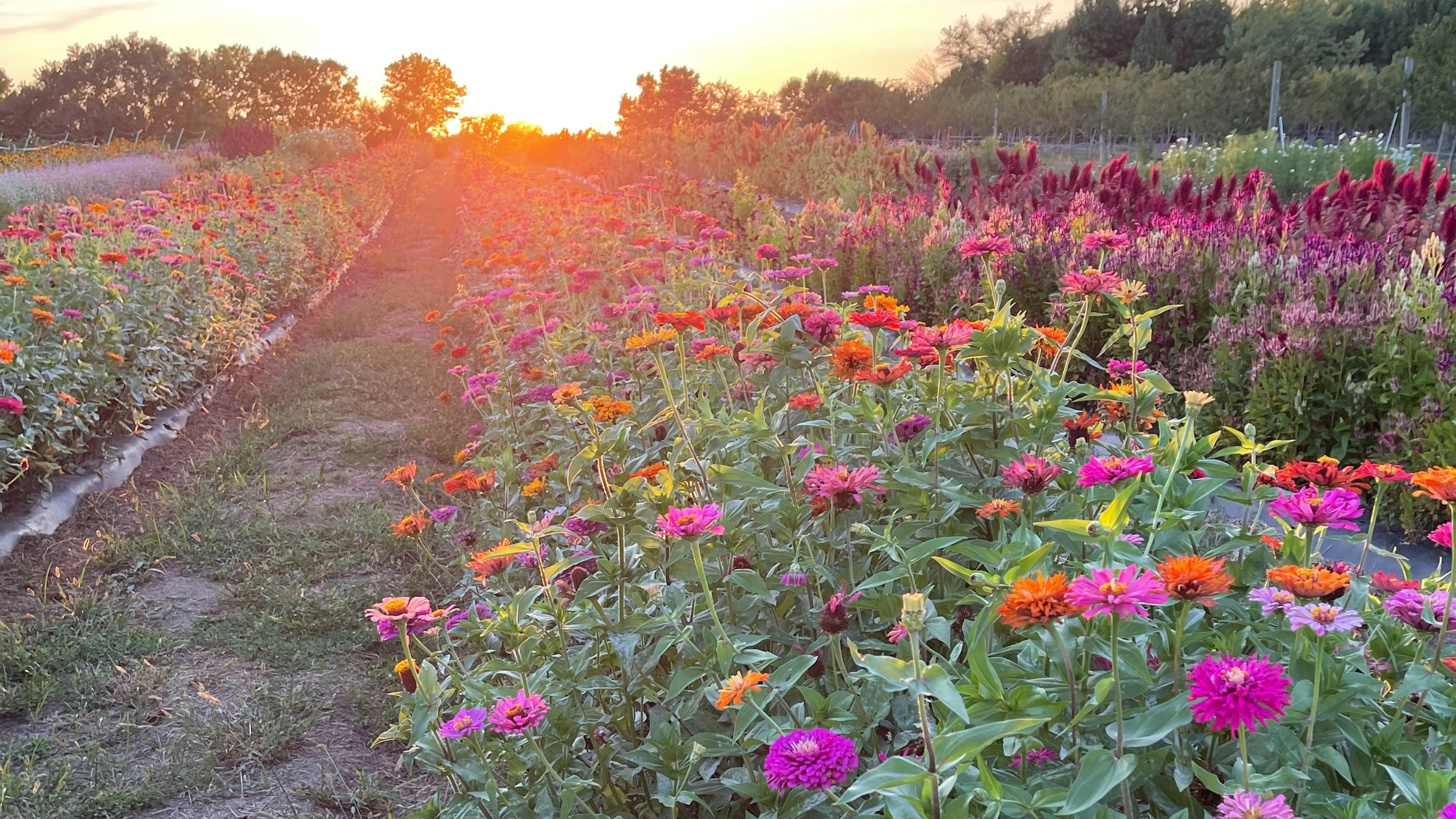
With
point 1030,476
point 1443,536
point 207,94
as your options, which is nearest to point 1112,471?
point 1030,476

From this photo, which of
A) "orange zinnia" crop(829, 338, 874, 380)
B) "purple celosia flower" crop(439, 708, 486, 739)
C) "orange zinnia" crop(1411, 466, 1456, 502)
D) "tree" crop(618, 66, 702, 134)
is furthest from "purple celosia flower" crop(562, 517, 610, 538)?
"tree" crop(618, 66, 702, 134)

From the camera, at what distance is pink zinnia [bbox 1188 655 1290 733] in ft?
2.77

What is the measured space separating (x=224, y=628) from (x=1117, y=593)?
3233mm

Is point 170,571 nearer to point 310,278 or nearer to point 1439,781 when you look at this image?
point 1439,781

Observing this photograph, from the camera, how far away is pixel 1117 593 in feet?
2.89

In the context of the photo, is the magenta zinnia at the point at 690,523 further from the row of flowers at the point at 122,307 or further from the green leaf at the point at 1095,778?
the row of flowers at the point at 122,307

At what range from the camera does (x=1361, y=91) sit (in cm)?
2609

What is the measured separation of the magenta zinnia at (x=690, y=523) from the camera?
1.30 meters

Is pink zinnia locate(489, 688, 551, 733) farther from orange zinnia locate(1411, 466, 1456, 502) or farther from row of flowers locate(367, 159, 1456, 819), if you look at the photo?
orange zinnia locate(1411, 466, 1456, 502)

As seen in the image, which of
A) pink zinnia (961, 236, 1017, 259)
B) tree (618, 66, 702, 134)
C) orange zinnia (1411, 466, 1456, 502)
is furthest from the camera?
tree (618, 66, 702, 134)

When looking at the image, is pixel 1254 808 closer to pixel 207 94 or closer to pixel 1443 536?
pixel 1443 536

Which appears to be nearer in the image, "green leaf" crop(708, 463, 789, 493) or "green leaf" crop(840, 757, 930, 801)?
"green leaf" crop(840, 757, 930, 801)

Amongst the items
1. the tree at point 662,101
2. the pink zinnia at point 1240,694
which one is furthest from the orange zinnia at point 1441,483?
the tree at point 662,101

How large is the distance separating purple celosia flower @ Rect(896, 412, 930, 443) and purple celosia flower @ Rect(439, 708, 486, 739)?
33.6 inches
